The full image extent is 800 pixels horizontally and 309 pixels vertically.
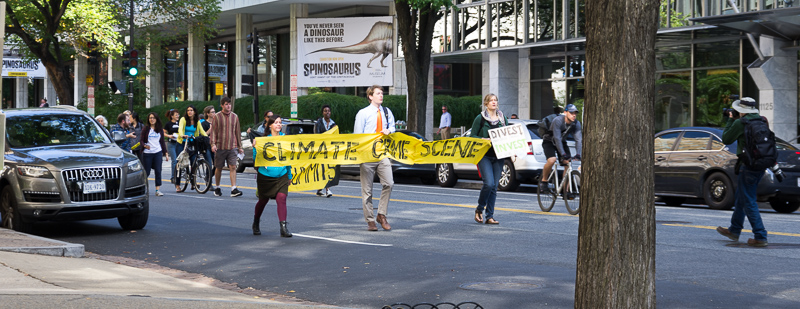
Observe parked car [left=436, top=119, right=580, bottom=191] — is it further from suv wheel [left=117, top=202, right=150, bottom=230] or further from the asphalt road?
suv wheel [left=117, top=202, right=150, bottom=230]

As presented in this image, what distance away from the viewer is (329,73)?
45.9 metres

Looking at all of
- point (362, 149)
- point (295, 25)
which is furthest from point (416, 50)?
point (295, 25)

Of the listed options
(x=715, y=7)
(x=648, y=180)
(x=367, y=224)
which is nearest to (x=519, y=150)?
(x=367, y=224)

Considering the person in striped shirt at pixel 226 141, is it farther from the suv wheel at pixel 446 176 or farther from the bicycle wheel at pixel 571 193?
the bicycle wheel at pixel 571 193

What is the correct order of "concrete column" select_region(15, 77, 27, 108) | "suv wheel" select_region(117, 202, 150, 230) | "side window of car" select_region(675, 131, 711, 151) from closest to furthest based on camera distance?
"suv wheel" select_region(117, 202, 150, 230)
"side window of car" select_region(675, 131, 711, 151)
"concrete column" select_region(15, 77, 27, 108)

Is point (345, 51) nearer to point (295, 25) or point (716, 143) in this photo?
point (295, 25)

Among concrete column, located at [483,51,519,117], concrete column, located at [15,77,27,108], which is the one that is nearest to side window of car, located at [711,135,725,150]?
concrete column, located at [483,51,519,117]

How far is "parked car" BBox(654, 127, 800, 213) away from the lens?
1592 centimetres

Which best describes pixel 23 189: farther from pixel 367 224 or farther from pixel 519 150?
pixel 519 150

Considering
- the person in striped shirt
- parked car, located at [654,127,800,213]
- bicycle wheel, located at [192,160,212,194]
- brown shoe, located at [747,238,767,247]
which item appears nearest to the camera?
brown shoe, located at [747,238,767,247]

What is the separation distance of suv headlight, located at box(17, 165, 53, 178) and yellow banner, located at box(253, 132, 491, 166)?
2.56m

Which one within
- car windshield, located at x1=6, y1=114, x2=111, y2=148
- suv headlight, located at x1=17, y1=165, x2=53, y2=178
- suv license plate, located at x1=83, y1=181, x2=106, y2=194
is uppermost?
car windshield, located at x1=6, y1=114, x2=111, y2=148

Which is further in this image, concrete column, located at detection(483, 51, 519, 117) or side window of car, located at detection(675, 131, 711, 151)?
concrete column, located at detection(483, 51, 519, 117)

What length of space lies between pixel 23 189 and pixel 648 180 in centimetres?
888
